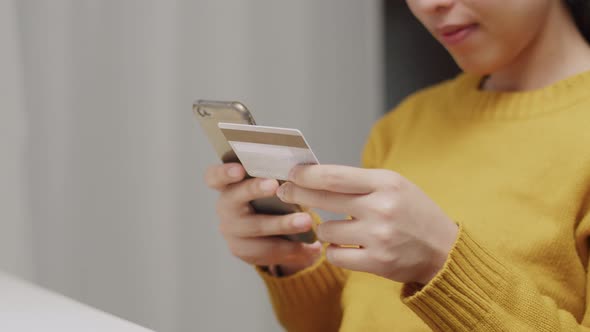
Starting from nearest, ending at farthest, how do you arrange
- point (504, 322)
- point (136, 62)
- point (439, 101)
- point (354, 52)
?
point (504, 322), point (439, 101), point (136, 62), point (354, 52)

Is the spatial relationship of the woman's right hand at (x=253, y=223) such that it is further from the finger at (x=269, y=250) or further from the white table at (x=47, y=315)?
the white table at (x=47, y=315)

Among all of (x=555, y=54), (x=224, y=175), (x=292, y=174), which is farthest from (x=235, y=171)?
(x=555, y=54)

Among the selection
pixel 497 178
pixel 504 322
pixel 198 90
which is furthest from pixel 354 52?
pixel 504 322

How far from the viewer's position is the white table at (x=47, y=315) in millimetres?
579

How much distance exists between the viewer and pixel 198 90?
1.09m

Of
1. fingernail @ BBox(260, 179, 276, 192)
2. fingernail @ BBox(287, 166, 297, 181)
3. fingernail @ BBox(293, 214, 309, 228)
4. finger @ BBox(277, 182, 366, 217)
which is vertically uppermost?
fingernail @ BBox(287, 166, 297, 181)

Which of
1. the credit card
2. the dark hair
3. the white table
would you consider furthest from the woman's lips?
the white table

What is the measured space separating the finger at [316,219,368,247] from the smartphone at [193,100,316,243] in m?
0.11

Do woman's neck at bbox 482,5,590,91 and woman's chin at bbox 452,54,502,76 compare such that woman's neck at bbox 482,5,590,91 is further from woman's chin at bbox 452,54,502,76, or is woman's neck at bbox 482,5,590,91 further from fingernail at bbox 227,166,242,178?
fingernail at bbox 227,166,242,178

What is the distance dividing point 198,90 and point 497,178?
504mm

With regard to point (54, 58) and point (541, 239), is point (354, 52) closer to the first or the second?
point (54, 58)

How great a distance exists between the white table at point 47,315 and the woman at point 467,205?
178 mm

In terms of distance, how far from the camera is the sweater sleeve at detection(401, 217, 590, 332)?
59 centimetres

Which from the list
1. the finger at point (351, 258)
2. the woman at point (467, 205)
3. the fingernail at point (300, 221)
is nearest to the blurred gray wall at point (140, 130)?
the woman at point (467, 205)
